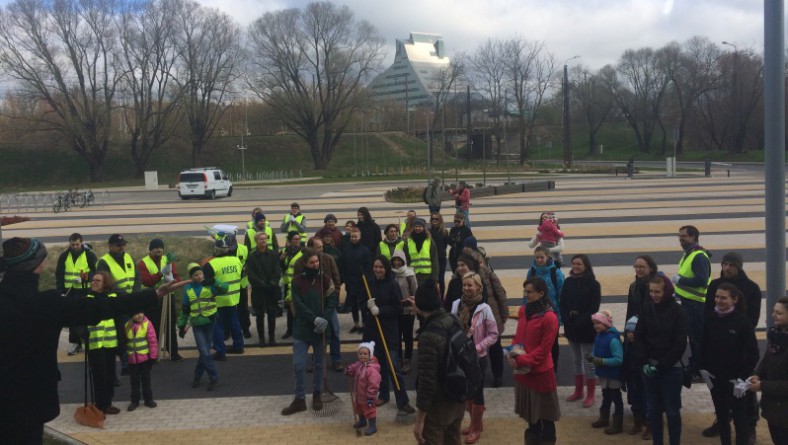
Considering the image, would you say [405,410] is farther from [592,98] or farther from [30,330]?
[592,98]

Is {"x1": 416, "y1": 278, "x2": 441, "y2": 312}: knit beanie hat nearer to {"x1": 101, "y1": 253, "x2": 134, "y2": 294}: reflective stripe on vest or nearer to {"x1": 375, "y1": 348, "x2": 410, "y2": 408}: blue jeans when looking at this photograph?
{"x1": 375, "y1": 348, "x2": 410, "y2": 408}: blue jeans

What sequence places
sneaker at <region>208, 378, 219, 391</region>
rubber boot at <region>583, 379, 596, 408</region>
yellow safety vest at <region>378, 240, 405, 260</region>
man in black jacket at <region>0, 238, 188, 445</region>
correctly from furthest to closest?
1. yellow safety vest at <region>378, 240, 405, 260</region>
2. sneaker at <region>208, 378, 219, 391</region>
3. rubber boot at <region>583, 379, 596, 408</region>
4. man in black jacket at <region>0, 238, 188, 445</region>

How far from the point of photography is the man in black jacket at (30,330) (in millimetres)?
3469

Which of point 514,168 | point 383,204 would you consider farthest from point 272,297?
point 514,168

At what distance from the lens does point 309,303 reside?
24.2 feet

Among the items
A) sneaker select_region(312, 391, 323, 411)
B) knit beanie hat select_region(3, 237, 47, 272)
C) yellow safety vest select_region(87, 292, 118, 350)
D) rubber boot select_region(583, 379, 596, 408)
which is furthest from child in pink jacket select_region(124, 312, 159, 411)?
rubber boot select_region(583, 379, 596, 408)

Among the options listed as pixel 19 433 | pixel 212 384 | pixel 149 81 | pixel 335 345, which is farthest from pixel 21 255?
pixel 149 81

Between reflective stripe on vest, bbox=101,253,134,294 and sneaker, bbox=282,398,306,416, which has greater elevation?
reflective stripe on vest, bbox=101,253,134,294

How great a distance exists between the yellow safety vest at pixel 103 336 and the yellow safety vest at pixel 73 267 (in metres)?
2.43

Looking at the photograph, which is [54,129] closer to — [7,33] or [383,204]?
[7,33]

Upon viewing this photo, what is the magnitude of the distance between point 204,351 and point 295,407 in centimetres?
144

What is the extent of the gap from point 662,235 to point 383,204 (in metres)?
14.7

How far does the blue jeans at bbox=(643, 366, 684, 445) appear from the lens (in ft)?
18.9

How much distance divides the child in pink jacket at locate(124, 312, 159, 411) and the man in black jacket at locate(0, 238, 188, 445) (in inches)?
151
